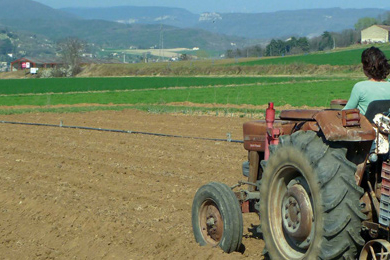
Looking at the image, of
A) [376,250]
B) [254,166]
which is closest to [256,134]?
[254,166]

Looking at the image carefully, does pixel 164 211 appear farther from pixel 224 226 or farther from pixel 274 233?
pixel 274 233

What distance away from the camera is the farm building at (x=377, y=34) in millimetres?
111637

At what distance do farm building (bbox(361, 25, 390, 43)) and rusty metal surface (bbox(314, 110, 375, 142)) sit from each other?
111517 millimetres

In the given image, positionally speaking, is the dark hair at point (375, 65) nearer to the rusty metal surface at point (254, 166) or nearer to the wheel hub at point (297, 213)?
the wheel hub at point (297, 213)

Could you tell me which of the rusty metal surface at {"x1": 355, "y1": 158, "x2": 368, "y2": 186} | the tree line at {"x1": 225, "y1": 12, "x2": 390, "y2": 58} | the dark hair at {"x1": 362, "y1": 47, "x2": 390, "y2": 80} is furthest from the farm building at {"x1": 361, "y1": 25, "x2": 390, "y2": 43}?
the rusty metal surface at {"x1": 355, "y1": 158, "x2": 368, "y2": 186}

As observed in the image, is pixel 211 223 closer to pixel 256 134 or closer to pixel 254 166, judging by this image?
pixel 254 166

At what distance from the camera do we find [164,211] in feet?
24.3

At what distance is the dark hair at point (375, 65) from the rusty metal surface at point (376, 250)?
1.32m

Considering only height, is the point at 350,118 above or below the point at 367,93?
below

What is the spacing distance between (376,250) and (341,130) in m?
0.81

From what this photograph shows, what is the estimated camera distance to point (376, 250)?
4.11m

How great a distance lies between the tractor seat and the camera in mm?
4363

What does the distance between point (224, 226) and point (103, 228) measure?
6.02ft

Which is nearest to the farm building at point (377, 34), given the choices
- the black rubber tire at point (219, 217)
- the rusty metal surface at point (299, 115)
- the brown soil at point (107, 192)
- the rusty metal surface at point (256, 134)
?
the brown soil at point (107, 192)
